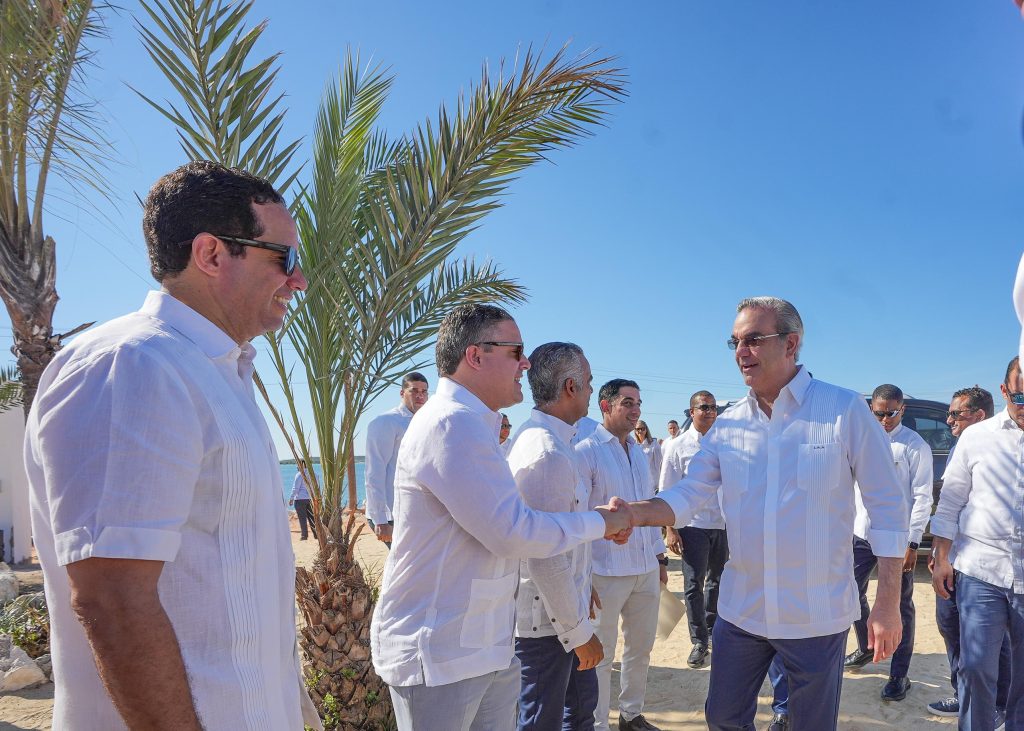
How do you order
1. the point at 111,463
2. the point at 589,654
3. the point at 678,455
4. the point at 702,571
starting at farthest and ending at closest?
the point at 678,455 → the point at 702,571 → the point at 589,654 → the point at 111,463

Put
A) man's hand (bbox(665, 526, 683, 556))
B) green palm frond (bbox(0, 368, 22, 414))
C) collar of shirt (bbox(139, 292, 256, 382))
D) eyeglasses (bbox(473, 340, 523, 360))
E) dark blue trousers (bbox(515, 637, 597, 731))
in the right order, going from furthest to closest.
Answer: green palm frond (bbox(0, 368, 22, 414)), man's hand (bbox(665, 526, 683, 556)), dark blue trousers (bbox(515, 637, 597, 731)), eyeglasses (bbox(473, 340, 523, 360)), collar of shirt (bbox(139, 292, 256, 382))

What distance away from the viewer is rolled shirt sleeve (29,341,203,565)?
114 centimetres

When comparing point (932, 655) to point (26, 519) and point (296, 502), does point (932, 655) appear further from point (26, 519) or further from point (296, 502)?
point (26, 519)

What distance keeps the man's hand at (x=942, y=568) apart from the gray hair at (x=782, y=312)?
1847 mm

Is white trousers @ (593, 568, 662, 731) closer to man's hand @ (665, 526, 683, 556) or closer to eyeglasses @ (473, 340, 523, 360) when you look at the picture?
man's hand @ (665, 526, 683, 556)

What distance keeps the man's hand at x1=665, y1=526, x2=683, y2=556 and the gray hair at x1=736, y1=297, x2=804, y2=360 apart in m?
3.57

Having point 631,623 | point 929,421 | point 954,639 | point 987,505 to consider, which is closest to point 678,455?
point 631,623

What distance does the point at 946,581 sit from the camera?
4109 mm

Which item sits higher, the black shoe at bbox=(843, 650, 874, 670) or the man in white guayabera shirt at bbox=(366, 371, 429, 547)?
the man in white guayabera shirt at bbox=(366, 371, 429, 547)

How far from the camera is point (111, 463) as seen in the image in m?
1.15

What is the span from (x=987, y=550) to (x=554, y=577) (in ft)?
8.30

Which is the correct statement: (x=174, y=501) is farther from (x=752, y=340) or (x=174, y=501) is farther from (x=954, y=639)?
(x=954, y=639)

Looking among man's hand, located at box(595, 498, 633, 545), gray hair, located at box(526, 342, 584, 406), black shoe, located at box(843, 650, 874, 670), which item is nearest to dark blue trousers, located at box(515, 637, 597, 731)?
man's hand, located at box(595, 498, 633, 545)

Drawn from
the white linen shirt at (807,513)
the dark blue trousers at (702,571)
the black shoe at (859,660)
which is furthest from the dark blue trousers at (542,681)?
the black shoe at (859,660)
